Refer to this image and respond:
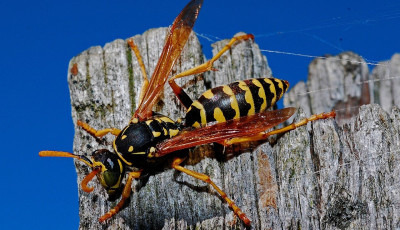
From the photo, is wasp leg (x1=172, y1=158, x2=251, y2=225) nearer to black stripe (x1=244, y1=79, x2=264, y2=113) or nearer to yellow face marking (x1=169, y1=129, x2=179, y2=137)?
yellow face marking (x1=169, y1=129, x2=179, y2=137)

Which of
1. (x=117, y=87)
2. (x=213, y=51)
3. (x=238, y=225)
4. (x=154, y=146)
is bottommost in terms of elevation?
(x=238, y=225)

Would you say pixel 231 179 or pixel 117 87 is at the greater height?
pixel 117 87

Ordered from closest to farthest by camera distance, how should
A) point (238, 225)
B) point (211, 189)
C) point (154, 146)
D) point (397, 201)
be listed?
1. point (397, 201)
2. point (238, 225)
3. point (211, 189)
4. point (154, 146)

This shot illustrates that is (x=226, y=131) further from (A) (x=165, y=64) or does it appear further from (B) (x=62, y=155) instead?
(B) (x=62, y=155)

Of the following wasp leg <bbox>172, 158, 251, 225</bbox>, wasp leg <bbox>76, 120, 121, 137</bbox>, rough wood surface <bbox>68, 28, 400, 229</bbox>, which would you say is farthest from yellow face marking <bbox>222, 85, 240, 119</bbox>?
wasp leg <bbox>76, 120, 121, 137</bbox>

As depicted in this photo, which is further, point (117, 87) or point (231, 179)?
point (117, 87)

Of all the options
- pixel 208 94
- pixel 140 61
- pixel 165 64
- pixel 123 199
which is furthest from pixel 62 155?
pixel 208 94

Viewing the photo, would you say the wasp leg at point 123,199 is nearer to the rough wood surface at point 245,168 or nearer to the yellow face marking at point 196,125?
the rough wood surface at point 245,168

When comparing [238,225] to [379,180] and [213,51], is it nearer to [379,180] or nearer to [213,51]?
[379,180]

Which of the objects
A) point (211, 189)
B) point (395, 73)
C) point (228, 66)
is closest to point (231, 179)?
point (211, 189)
